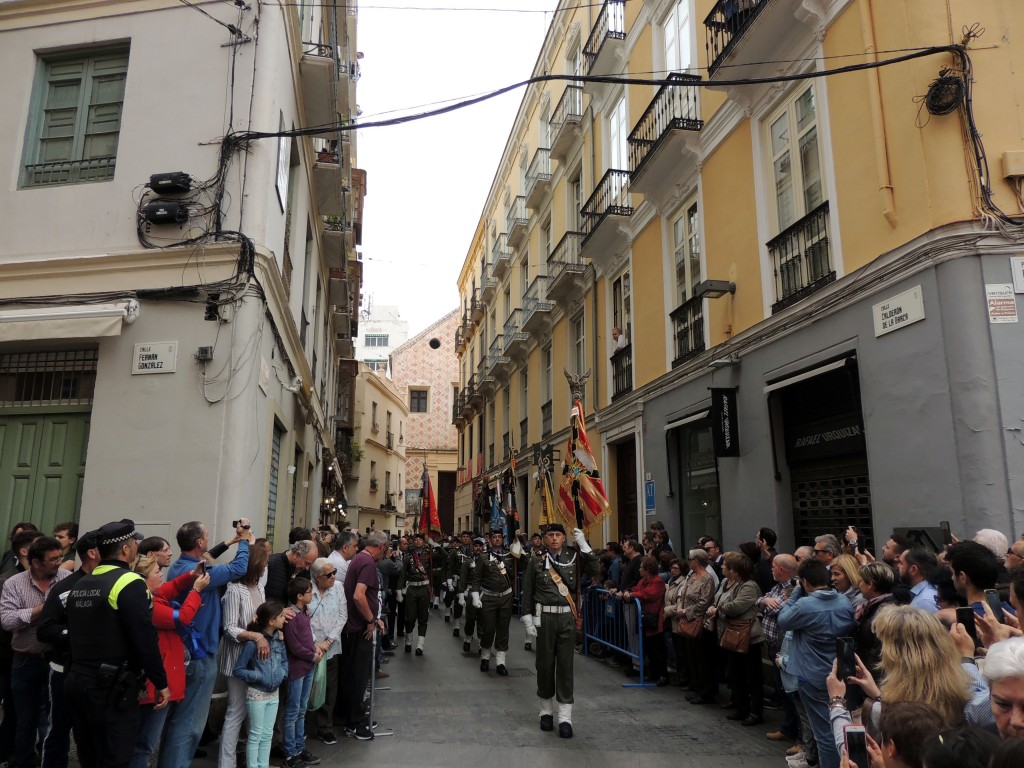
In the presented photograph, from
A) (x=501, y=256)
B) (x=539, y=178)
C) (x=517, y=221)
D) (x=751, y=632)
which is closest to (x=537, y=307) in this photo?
(x=539, y=178)

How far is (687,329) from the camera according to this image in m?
12.8

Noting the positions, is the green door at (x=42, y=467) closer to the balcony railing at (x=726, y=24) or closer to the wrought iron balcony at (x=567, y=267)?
the balcony railing at (x=726, y=24)

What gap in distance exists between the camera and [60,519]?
880cm

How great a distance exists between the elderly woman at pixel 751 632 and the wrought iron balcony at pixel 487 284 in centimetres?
2274

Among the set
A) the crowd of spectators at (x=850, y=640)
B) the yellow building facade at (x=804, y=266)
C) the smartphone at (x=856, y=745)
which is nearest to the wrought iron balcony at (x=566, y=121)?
the yellow building facade at (x=804, y=266)

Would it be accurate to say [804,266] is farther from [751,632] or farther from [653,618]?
[653,618]

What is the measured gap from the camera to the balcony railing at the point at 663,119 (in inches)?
486

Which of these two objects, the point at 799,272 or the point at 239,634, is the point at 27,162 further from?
the point at 799,272

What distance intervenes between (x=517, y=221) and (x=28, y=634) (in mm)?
21324

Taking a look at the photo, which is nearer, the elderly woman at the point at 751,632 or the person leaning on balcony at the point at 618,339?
the elderly woman at the point at 751,632

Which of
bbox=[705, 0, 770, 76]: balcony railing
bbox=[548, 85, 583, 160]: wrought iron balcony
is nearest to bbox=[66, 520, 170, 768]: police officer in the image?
bbox=[705, 0, 770, 76]: balcony railing

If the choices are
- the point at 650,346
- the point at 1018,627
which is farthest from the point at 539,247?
the point at 1018,627

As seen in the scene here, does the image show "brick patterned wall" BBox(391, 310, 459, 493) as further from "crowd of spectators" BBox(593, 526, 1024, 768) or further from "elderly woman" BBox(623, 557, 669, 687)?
"elderly woman" BBox(623, 557, 669, 687)

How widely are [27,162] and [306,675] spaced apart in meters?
7.71
